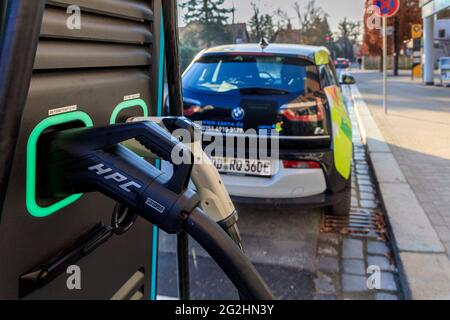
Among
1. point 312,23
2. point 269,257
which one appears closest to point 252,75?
point 312,23

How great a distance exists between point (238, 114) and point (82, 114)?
95.5 inches

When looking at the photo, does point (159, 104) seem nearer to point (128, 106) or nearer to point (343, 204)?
point (128, 106)

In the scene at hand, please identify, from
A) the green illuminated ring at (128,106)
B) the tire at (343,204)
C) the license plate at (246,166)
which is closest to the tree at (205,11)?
the green illuminated ring at (128,106)

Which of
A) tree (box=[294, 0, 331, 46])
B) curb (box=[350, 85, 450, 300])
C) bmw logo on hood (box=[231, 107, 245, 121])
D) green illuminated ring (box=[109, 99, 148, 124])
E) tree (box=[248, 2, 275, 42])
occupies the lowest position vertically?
curb (box=[350, 85, 450, 300])

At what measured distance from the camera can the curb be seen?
2.51 metres

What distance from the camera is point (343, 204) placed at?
378 centimetres

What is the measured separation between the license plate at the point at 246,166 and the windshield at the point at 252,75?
1.81 feet

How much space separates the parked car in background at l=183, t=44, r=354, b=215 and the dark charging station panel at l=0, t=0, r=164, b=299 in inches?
78.2

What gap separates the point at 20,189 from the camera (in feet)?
2.90

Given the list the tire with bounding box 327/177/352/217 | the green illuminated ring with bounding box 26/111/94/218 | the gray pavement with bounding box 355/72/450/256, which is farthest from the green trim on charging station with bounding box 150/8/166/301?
the tire with bounding box 327/177/352/217

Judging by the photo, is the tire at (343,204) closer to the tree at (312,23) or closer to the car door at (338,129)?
the car door at (338,129)

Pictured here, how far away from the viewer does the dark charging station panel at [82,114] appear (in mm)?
883

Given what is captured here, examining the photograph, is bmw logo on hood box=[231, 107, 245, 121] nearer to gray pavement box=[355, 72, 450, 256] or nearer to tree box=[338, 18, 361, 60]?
tree box=[338, 18, 361, 60]
